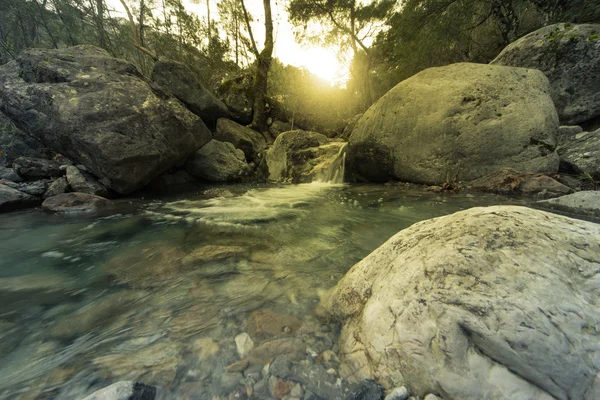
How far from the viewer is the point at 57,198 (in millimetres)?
5820

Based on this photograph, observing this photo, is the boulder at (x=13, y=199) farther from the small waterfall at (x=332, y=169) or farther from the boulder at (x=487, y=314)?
the small waterfall at (x=332, y=169)

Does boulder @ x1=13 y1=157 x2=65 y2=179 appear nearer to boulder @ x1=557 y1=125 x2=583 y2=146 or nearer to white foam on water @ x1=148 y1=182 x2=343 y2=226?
white foam on water @ x1=148 y1=182 x2=343 y2=226

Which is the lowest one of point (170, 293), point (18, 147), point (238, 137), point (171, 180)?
point (170, 293)

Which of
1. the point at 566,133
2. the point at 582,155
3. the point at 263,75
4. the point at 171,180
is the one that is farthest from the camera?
the point at 263,75

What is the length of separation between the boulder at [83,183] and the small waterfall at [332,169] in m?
7.30

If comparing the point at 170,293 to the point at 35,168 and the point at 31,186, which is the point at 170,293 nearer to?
the point at 31,186

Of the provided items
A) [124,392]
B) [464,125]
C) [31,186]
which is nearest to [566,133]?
[464,125]

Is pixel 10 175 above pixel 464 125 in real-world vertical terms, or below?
below

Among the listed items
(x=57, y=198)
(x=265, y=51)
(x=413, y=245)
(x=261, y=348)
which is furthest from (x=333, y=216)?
(x=265, y=51)

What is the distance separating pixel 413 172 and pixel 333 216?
372 centimetres

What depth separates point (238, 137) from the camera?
12.5 meters

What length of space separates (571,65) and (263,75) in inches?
529

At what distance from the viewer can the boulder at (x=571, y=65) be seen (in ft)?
21.6

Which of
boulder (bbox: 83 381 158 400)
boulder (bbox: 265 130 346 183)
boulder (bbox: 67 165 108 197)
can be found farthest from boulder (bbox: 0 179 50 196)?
boulder (bbox: 83 381 158 400)
